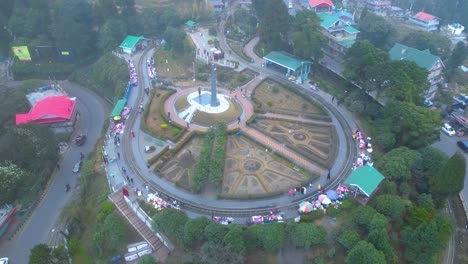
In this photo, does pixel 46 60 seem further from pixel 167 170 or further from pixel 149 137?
pixel 167 170

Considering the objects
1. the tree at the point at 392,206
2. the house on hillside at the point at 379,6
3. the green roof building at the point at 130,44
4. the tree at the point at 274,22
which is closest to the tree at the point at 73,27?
the green roof building at the point at 130,44

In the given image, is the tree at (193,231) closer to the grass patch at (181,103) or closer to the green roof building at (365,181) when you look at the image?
the green roof building at (365,181)

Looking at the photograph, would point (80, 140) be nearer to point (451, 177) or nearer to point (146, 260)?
point (146, 260)

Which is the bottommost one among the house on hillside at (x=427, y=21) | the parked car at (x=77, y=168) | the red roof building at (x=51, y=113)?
the parked car at (x=77, y=168)

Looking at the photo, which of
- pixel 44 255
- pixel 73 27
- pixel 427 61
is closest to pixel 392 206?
pixel 44 255

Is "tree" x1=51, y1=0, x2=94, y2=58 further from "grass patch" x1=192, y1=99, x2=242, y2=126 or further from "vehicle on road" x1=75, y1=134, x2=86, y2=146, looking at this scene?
"grass patch" x1=192, y1=99, x2=242, y2=126

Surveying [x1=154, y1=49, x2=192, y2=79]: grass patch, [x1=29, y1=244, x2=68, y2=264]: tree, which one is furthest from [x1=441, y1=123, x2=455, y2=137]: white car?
[x1=29, y1=244, x2=68, y2=264]: tree
